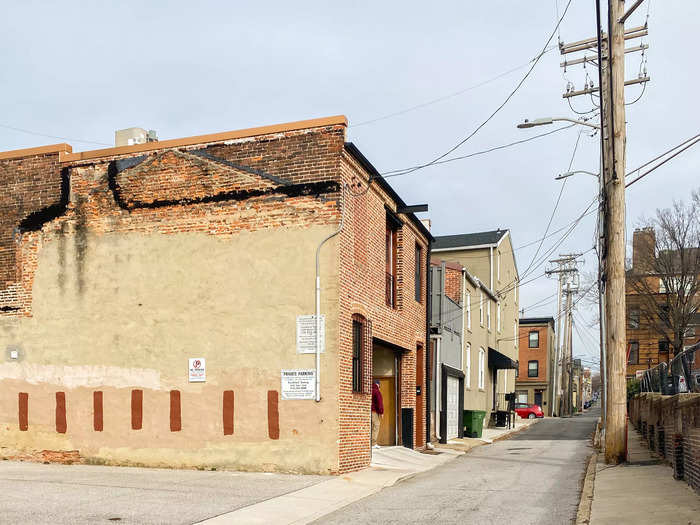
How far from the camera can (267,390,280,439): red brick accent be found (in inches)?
579

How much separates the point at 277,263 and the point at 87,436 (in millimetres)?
5779

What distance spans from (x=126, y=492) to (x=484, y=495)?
19.4 feet

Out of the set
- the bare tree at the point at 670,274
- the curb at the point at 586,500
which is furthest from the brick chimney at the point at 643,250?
the curb at the point at 586,500

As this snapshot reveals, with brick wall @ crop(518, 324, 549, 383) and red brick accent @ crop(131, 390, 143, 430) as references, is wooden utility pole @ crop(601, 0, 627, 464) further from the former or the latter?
brick wall @ crop(518, 324, 549, 383)

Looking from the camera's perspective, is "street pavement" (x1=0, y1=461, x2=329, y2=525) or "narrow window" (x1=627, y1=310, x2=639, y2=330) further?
"narrow window" (x1=627, y1=310, x2=639, y2=330)

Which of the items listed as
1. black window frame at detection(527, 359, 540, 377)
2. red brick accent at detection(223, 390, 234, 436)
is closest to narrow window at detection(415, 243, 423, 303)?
red brick accent at detection(223, 390, 234, 436)

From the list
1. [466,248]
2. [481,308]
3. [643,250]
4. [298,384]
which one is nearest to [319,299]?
[298,384]

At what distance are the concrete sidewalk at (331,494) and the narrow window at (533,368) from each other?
55.1 metres

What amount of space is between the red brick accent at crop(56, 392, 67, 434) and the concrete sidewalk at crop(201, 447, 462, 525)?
6573 millimetres

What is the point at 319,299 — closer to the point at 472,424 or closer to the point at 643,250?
the point at 472,424

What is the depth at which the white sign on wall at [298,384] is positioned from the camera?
14.6 meters

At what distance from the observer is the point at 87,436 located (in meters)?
16.0

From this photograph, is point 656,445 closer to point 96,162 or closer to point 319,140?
point 319,140

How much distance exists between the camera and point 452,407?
2808 centimetres
